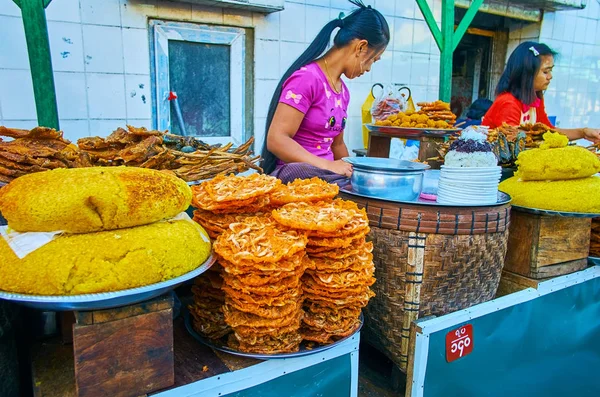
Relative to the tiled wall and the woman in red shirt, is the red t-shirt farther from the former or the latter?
the tiled wall

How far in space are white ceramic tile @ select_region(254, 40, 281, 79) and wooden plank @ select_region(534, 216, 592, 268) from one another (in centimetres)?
331

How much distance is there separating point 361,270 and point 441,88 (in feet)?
12.4

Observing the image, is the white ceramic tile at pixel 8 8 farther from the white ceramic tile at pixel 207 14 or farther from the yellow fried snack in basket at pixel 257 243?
the yellow fried snack in basket at pixel 257 243

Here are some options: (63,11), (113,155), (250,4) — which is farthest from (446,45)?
(113,155)

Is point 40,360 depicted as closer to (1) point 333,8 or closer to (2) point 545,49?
(2) point 545,49

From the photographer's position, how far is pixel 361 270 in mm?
1362

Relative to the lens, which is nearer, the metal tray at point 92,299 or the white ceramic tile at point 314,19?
the metal tray at point 92,299

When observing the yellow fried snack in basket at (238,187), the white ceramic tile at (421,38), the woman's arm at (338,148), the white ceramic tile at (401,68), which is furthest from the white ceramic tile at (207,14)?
the yellow fried snack in basket at (238,187)

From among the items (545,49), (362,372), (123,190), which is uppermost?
(545,49)

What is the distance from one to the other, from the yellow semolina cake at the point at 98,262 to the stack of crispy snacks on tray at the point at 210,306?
0.24 m

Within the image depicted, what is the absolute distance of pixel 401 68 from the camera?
5.64 meters

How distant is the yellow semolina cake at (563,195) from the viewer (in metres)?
1.99

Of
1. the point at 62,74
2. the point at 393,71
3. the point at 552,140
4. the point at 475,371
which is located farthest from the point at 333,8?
the point at 475,371

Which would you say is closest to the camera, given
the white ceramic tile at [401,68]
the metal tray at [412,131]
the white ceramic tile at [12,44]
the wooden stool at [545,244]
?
the wooden stool at [545,244]
